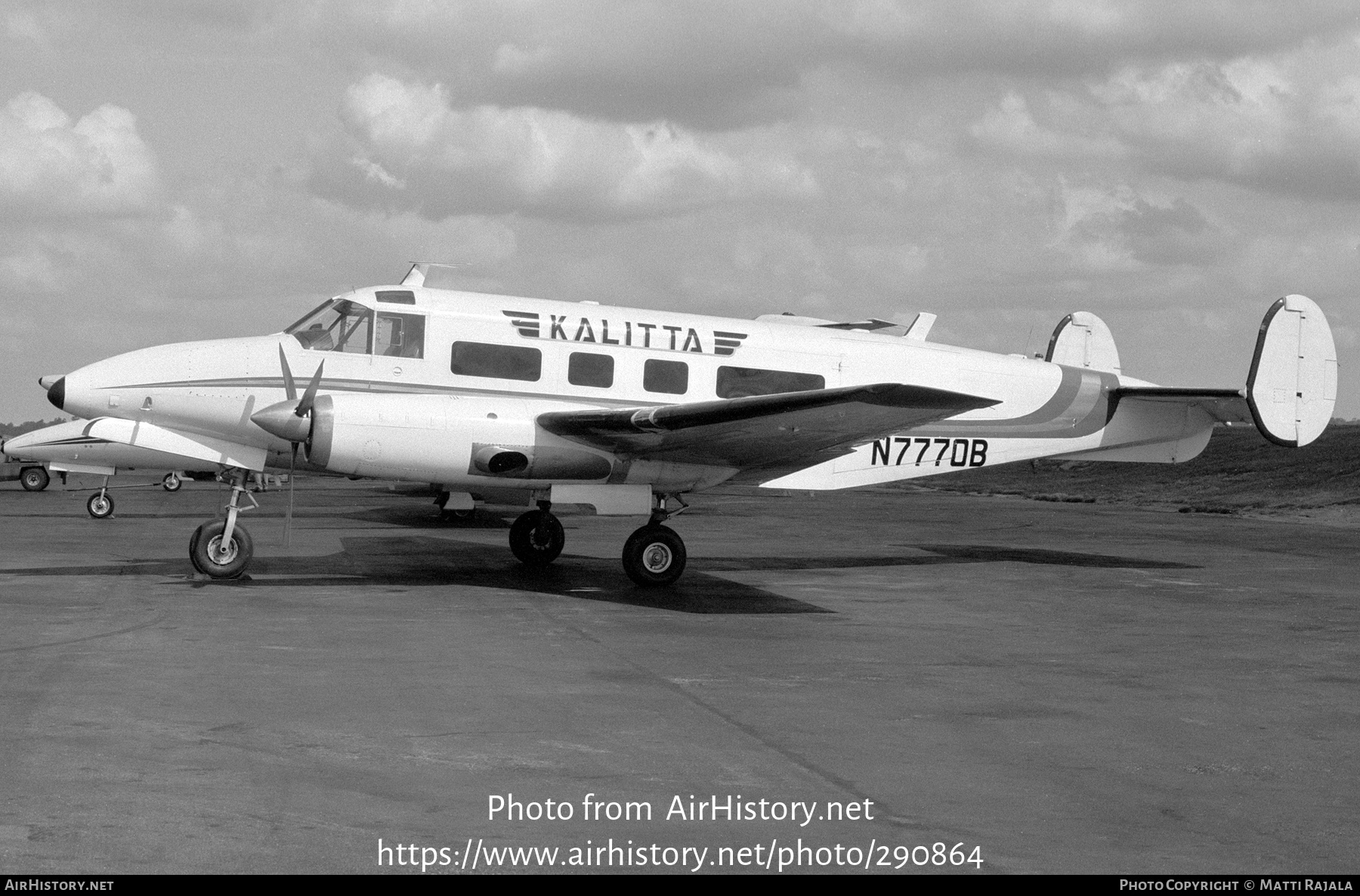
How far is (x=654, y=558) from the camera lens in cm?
1666

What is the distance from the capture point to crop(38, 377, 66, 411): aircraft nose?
15492 millimetres

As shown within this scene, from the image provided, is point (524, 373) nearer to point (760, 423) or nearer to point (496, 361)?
point (496, 361)

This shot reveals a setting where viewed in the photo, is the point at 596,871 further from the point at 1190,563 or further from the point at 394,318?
the point at 1190,563

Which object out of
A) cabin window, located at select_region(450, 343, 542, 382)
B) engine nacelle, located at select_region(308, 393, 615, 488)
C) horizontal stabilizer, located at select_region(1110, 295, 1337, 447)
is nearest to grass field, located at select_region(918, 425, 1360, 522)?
horizontal stabilizer, located at select_region(1110, 295, 1337, 447)

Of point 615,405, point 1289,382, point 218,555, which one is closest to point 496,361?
point 615,405

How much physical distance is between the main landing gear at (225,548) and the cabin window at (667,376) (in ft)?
17.3

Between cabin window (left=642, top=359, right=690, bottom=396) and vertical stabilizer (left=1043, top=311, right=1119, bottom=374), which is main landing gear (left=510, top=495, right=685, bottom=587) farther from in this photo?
vertical stabilizer (left=1043, top=311, right=1119, bottom=374)

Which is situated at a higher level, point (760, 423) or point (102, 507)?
point (760, 423)

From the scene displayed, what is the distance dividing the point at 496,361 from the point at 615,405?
5.40 feet

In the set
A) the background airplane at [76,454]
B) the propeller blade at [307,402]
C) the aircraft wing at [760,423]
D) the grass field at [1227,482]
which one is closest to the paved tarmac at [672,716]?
the aircraft wing at [760,423]

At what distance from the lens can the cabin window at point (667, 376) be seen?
17903mm

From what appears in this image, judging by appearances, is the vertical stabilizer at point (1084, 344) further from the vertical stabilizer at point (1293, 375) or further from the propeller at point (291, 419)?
the propeller at point (291, 419)

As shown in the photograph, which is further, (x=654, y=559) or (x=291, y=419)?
(x=654, y=559)

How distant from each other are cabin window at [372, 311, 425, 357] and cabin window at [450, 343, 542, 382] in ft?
1.56
